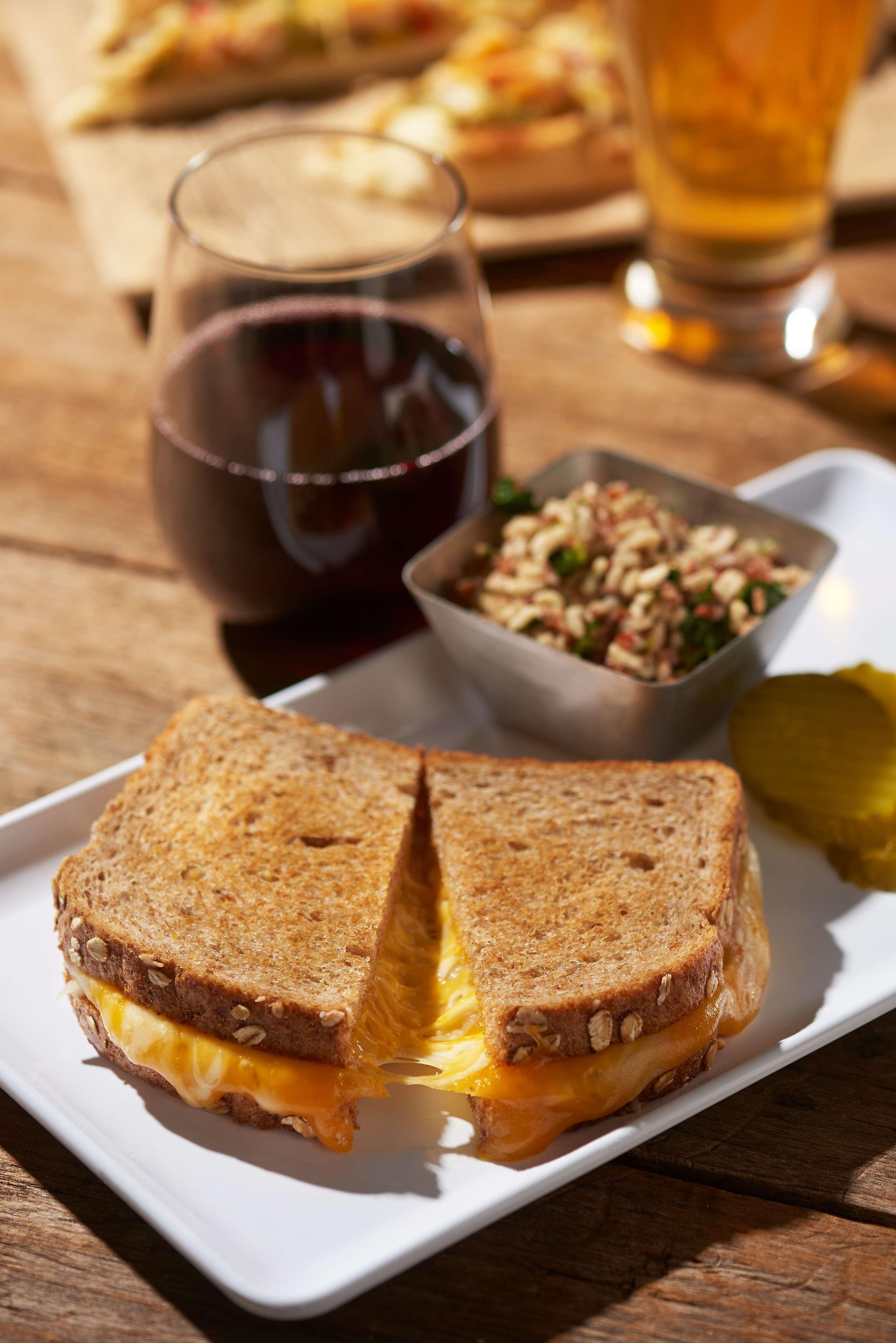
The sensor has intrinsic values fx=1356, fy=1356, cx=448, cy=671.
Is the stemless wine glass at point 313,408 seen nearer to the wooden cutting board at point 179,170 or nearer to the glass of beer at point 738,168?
the glass of beer at point 738,168

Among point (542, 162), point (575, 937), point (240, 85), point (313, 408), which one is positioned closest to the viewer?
point (575, 937)

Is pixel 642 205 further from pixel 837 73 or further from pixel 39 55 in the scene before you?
pixel 39 55

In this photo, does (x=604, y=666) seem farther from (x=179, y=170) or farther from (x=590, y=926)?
(x=179, y=170)

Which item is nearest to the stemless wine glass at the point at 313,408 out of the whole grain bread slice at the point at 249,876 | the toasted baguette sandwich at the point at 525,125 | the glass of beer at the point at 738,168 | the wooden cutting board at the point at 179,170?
the whole grain bread slice at the point at 249,876

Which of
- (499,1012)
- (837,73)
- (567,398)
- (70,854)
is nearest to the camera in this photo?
(499,1012)

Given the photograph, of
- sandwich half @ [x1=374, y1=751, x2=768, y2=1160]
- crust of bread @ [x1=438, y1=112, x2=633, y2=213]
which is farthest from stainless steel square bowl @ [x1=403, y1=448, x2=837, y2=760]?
crust of bread @ [x1=438, y1=112, x2=633, y2=213]

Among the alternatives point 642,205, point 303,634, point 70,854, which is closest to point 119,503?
point 303,634

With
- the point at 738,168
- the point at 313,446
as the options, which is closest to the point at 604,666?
the point at 313,446
